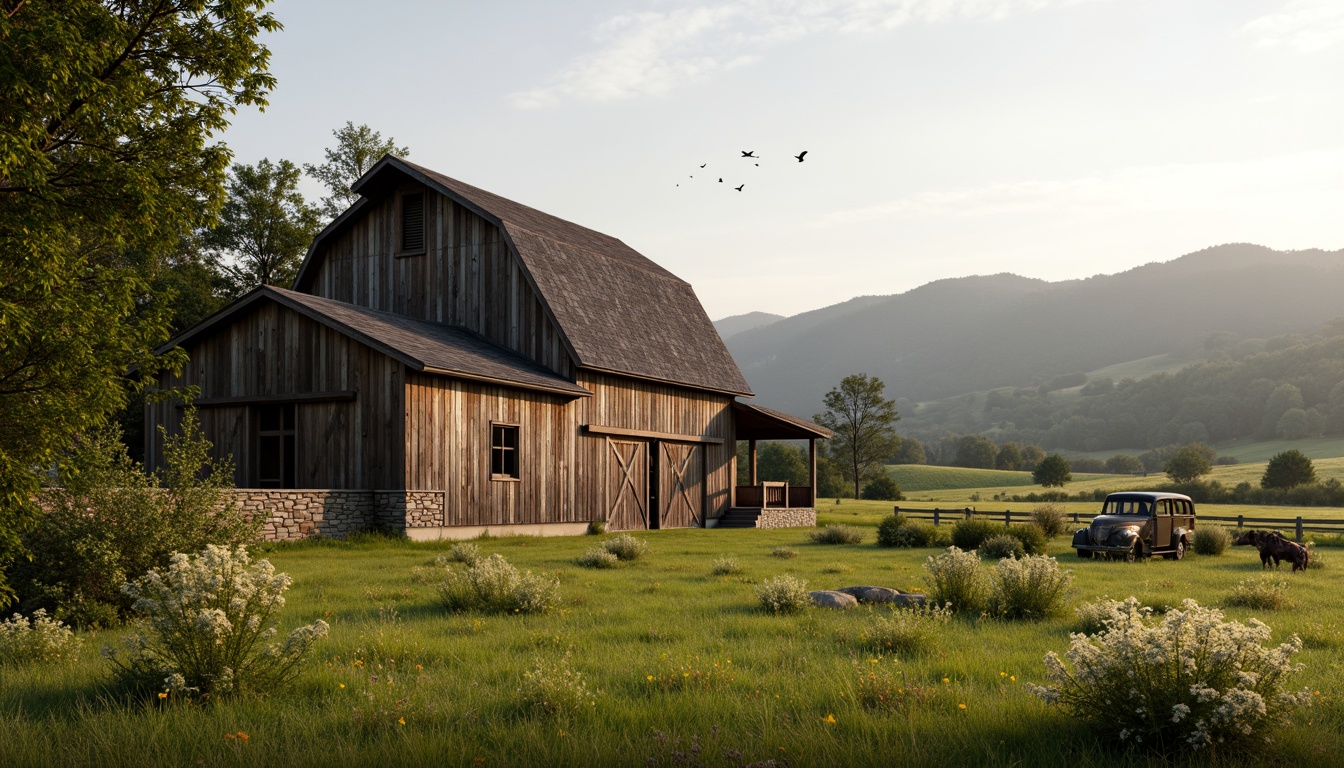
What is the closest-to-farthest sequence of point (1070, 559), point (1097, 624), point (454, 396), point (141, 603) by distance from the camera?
1. point (141, 603)
2. point (1097, 624)
3. point (1070, 559)
4. point (454, 396)

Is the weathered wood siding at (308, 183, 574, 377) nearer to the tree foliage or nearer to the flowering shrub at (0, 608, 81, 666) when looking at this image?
the flowering shrub at (0, 608, 81, 666)

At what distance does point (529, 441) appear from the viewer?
26266mm

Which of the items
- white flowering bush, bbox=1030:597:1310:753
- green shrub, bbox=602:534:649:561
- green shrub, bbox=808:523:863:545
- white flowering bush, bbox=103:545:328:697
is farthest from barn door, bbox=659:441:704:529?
white flowering bush, bbox=1030:597:1310:753

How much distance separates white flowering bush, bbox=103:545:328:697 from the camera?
22.8ft

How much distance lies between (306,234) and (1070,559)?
33.8 m

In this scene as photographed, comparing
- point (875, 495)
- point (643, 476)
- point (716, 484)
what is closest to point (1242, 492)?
point (875, 495)

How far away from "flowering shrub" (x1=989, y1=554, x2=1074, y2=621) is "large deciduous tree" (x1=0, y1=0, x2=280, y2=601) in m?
9.39

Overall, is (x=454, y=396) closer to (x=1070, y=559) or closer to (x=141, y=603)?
(x=1070, y=559)

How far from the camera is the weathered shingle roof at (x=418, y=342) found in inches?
892

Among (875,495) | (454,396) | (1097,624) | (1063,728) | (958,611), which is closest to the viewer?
(1063,728)

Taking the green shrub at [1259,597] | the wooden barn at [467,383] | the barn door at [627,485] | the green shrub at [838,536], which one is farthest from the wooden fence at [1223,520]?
the green shrub at [1259,597]

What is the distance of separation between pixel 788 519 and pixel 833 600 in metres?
26.0

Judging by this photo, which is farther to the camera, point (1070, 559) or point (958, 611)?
point (1070, 559)

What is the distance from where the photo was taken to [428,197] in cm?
2961
